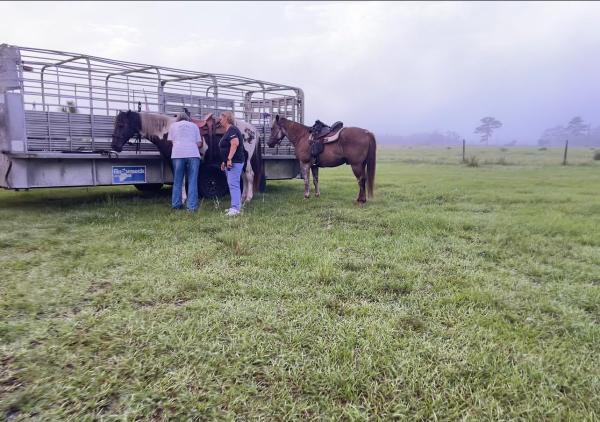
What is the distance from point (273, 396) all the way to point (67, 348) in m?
1.34

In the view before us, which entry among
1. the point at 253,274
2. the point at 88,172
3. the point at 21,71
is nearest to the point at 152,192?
the point at 88,172

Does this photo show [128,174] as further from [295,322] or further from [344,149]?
[295,322]

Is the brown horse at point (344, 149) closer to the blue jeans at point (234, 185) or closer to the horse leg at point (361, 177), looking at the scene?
the horse leg at point (361, 177)

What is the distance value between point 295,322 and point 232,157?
444 cm

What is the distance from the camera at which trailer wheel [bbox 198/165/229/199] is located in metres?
8.08

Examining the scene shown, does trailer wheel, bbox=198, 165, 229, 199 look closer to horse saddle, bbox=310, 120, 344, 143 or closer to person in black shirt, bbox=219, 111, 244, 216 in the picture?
person in black shirt, bbox=219, 111, 244, 216

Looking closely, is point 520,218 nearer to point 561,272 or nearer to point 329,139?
point 561,272

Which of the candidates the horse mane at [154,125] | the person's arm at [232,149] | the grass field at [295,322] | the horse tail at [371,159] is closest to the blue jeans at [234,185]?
the person's arm at [232,149]

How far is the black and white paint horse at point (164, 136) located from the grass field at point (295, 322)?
187 centimetres

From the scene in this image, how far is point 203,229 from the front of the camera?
5574mm

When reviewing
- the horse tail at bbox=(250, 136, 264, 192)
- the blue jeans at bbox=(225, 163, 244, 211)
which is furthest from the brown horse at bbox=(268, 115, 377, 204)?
the blue jeans at bbox=(225, 163, 244, 211)

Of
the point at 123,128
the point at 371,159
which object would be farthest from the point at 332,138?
the point at 123,128

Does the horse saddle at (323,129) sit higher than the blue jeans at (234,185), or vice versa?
the horse saddle at (323,129)

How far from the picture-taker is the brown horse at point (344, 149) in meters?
8.00
